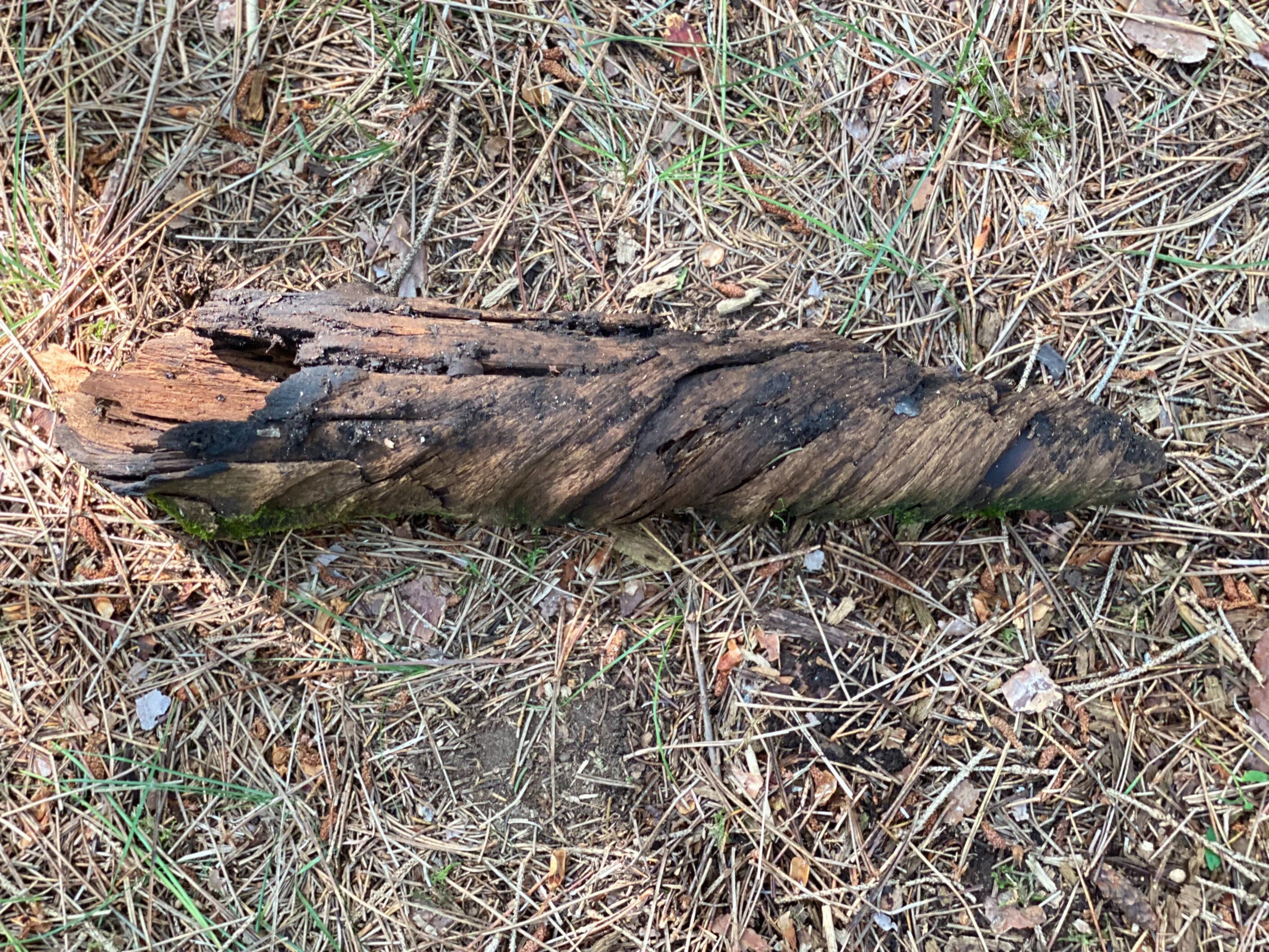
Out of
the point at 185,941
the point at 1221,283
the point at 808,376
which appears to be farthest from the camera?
the point at 1221,283

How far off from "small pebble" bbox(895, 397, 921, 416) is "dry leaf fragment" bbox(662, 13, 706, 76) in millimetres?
1342

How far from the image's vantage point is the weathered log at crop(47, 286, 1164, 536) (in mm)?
1855

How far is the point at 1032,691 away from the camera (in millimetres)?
2434

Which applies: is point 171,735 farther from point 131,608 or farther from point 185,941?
point 185,941

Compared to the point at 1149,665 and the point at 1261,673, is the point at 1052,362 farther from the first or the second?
the point at 1261,673

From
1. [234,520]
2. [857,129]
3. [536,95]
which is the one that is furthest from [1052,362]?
[234,520]

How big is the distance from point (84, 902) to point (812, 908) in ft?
7.23

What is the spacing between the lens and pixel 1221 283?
253 cm

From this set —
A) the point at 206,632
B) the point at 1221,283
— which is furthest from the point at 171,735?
the point at 1221,283

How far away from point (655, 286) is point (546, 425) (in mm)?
787

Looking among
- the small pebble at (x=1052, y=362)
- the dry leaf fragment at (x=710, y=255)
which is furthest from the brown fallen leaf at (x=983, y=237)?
the dry leaf fragment at (x=710, y=255)

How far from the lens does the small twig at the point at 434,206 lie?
8.25ft

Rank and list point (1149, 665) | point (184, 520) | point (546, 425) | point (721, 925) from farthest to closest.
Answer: point (1149, 665) → point (721, 925) → point (184, 520) → point (546, 425)

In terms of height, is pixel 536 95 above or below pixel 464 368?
above
